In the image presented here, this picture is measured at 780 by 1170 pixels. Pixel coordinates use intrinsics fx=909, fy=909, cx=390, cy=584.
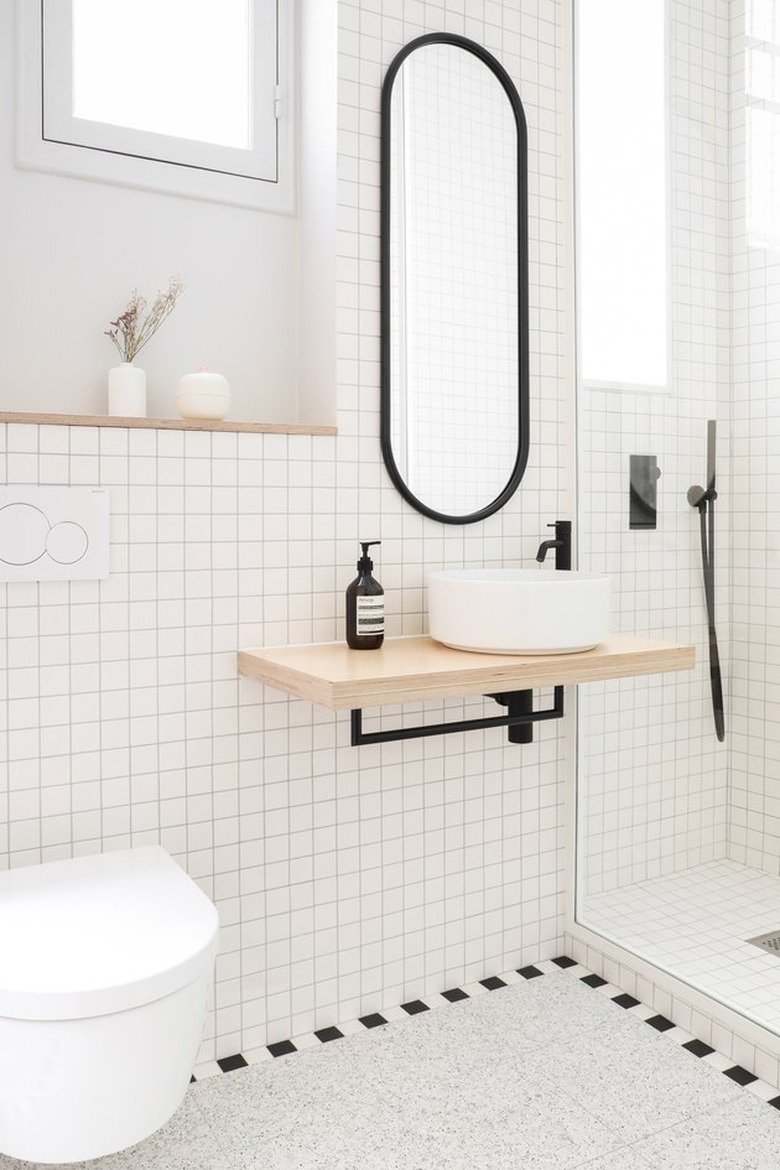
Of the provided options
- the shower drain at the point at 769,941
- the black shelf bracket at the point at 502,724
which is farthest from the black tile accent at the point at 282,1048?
the shower drain at the point at 769,941

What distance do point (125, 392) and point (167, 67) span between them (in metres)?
0.79

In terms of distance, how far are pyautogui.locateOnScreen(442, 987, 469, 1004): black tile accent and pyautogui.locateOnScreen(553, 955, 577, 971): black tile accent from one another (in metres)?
0.27

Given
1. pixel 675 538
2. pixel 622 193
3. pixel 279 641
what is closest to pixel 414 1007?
pixel 279 641

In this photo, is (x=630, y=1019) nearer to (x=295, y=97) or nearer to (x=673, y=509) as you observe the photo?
(x=673, y=509)

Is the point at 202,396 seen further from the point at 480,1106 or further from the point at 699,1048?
the point at 699,1048

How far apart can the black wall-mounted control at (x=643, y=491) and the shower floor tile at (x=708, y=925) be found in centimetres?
81

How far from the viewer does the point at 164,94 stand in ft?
6.63

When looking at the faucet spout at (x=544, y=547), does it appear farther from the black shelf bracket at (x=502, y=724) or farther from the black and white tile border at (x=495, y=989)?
the black and white tile border at (x=495, y=989)

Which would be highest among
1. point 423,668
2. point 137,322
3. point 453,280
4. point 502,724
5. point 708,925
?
point 453,280

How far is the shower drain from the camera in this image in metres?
1.93

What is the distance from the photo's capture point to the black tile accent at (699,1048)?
183cm

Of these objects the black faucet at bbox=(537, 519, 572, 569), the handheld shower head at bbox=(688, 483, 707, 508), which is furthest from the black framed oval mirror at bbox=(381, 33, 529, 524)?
the handheld shower head at bbox=(688, 483, 707, 508)

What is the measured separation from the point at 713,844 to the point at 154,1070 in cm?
137

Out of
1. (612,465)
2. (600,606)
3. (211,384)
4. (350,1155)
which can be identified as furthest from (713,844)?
(211,384)
